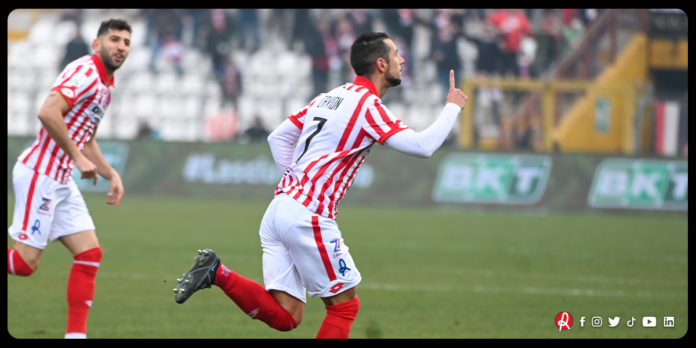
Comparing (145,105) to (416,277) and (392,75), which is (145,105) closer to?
(416,277)

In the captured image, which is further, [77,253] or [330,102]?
[77,253]

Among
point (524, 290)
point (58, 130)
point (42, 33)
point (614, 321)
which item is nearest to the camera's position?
point (58, 130)

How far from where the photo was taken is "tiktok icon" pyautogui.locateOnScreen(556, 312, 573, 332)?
658 cm

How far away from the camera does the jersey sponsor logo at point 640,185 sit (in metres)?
17.2

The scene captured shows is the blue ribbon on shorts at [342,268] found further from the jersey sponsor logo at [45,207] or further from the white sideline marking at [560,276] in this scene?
the white sideline marking at [560,276]

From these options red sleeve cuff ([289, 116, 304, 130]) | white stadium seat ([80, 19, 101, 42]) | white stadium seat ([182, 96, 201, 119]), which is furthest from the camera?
white stadium seat ([80, 19, 101, 42])

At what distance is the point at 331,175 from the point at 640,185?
46.9ft

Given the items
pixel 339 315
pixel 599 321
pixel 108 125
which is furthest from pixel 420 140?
pixel 108 125

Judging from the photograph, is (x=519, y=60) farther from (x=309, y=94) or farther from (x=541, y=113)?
(x=309, y=94)

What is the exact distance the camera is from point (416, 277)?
9141 millimetres

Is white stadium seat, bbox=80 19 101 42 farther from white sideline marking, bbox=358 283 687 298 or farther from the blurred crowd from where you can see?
white sideline marking, bbox=358 283 687 298

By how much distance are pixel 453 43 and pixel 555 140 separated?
14.5 ft

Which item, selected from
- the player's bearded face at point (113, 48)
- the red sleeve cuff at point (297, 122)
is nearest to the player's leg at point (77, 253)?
the player's bearded face at point (113, 48)

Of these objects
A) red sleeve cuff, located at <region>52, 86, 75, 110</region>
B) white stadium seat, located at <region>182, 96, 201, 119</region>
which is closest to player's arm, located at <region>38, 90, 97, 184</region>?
red sleeve cuff, located at <region>52, 86, 75, 110</region>
